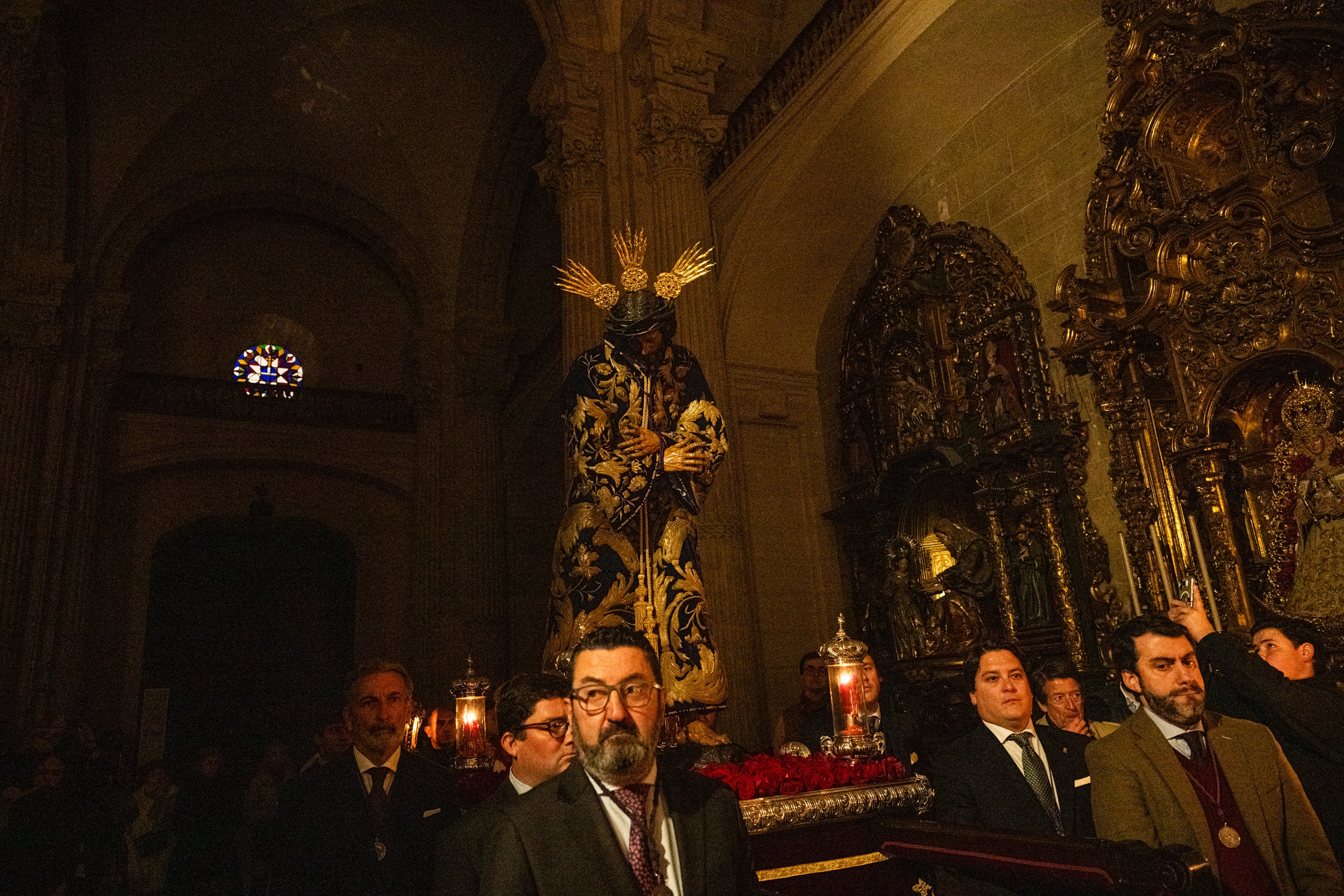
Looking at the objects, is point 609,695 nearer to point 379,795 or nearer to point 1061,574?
point 379,795

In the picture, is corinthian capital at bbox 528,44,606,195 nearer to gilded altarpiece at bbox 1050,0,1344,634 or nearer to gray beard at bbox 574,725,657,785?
gilded altarpiece at bbox 1050,0,1344,634

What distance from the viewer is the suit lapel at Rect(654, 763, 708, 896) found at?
181cm

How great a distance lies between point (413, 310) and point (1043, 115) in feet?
39.8

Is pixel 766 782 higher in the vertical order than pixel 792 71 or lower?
lower

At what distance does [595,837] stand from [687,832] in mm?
201

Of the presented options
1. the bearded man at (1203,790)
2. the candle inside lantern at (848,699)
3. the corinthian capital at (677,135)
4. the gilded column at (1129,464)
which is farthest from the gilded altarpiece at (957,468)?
the bearded man at (1203,790)

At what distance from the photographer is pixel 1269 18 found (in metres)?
6.38

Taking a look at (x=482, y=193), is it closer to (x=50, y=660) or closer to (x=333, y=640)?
(x=333, y=640)

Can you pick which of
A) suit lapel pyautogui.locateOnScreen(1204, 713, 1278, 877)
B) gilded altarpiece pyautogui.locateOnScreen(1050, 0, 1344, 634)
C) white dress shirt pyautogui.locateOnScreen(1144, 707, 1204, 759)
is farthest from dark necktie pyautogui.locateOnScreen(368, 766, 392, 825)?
gilded altarpiece pyautogui.locateOnScreen(1050, 0, 1344, 634)

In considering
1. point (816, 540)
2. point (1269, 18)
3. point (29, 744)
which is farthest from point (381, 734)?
point (816, 540)

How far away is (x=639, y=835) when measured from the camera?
1813 mm

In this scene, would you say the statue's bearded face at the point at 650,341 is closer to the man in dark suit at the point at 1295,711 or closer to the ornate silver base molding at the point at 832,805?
Result: the ornate silver base molding at the point at 832,805

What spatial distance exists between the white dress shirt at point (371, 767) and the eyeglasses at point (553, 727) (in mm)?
640

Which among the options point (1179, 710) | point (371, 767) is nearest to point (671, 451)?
point (371, 767)
